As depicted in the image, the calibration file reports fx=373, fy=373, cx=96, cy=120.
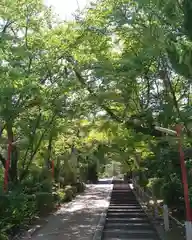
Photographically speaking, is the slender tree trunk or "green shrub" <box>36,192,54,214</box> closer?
the slender tree trunk

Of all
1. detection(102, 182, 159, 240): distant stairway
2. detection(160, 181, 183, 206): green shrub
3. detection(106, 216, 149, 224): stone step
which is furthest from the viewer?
detection(106, 216, 149, 224): stone step

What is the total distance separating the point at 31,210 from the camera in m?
14.5

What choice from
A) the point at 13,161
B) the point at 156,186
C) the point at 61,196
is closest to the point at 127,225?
the point at 156,186

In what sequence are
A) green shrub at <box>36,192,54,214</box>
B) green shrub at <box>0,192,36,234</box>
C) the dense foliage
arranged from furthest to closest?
green shrub at <box>36,192,54,214</box>
the dense foliage
green shrub at <box>0,192,36,234</box>

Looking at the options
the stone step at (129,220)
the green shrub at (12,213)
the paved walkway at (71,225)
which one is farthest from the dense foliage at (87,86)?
the stone step at (129,220)

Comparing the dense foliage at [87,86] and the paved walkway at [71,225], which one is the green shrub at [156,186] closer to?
the dense foliage at [87,86]

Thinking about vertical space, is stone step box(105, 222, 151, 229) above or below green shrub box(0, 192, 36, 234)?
below

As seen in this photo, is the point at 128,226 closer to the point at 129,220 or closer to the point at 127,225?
the point at 127,225

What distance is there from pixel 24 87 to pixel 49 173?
8637mm

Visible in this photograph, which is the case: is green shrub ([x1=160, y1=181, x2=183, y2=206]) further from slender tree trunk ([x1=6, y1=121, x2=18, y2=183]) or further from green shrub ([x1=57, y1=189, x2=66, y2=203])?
green shrub ([x1=57, y1=189, x2=66, y2=203])

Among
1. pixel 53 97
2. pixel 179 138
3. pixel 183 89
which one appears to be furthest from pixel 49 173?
pixel 179 138

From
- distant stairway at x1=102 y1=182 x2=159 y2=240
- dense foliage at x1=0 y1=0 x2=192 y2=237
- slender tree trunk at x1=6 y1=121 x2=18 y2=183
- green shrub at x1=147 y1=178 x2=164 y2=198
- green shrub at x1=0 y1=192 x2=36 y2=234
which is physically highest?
dense foliage at x1=0 y1=0 x2=192 y2=237

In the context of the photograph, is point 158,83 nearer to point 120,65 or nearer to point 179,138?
point 120,65

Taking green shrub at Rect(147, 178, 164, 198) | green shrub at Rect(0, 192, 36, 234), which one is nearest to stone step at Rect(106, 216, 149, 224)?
green shrub at Rect(147, 178, 164, 198)
